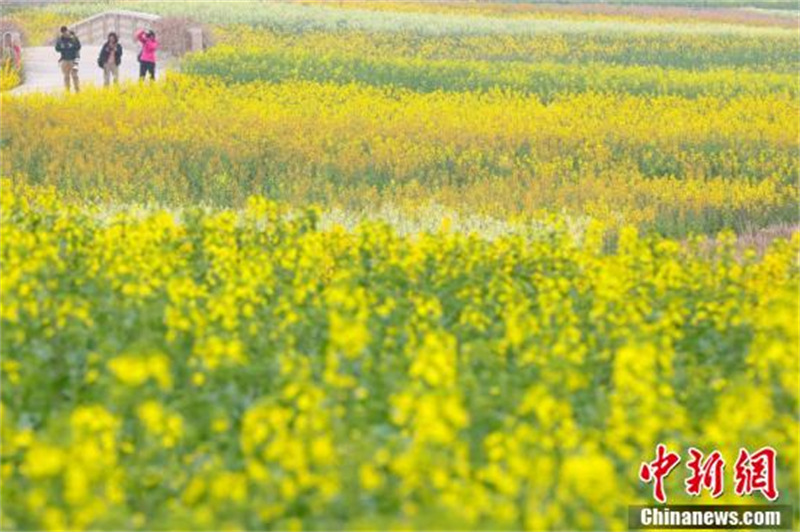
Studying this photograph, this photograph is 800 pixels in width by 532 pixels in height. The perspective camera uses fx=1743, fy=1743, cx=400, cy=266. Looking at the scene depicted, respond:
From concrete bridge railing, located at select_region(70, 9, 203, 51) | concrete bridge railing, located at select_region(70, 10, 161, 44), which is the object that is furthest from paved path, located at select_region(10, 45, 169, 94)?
concrete bridge railing, located at select_region(70, 10, 161, 44)

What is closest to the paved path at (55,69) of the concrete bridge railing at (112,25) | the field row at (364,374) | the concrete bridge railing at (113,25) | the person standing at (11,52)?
the person standing at (11,52)

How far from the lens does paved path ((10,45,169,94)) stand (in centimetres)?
3506

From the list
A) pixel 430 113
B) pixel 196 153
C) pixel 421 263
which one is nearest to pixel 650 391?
pixel 421 263

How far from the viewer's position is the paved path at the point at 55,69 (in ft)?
115

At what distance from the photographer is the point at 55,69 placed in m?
39.3


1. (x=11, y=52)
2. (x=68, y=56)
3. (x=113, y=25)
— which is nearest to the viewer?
(x=68, y=56)

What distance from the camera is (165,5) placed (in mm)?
58344

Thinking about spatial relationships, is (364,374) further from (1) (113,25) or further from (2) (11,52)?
(1) (113,25)

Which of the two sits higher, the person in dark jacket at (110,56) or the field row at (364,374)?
the person in dark jacket at (110,56)

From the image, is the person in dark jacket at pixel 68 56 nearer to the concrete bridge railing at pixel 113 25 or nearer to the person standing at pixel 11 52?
the person standing at pixel 11 52

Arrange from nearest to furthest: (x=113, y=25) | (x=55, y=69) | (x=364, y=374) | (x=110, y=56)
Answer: (x=364, y=374), (x=110, y=56), (x=55, y=69), (x=113, y=25)

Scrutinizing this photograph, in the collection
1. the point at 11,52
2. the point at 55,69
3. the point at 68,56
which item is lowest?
the point at 68,56

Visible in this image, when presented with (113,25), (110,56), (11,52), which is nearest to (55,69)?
(11,52)

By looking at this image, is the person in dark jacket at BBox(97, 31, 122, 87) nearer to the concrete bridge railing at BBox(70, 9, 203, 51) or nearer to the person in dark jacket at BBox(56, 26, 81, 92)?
the person in dark jacket at BBox(56, 26, 81, 92)
